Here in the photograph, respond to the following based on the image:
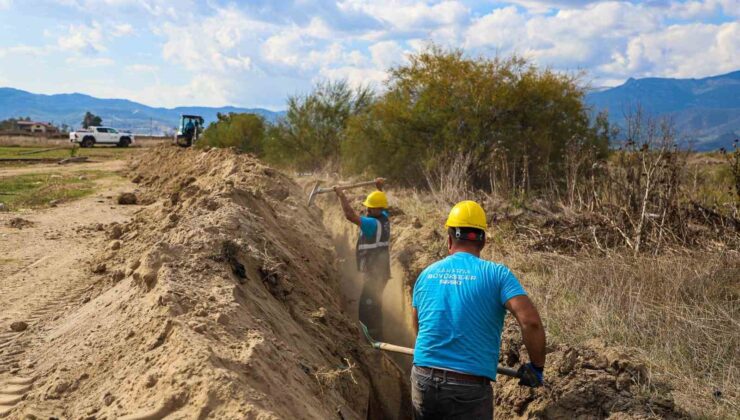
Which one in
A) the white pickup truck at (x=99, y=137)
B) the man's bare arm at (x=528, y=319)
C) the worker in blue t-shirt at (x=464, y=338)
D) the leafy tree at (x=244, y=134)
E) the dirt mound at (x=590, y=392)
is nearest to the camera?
the man's bare arm at (x=528, y=319)

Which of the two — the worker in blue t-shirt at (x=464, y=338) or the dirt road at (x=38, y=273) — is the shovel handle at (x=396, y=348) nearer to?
the worker in blue t-shirt at (x=464, y=338)

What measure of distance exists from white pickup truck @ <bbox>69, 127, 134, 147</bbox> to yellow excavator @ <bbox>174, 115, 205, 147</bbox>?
445 inches

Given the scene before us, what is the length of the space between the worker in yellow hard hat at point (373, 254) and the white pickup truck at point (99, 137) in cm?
4141

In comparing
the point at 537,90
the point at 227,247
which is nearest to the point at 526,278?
the point at 227,247

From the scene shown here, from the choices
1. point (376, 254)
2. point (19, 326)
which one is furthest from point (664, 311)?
point (19, 326)

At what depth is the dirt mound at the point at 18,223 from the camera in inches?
482

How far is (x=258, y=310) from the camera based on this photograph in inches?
215

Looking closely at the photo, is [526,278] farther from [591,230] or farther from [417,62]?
[417,62]

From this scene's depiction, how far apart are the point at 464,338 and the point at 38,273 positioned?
652 centimetres

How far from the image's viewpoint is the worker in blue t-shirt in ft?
14.4

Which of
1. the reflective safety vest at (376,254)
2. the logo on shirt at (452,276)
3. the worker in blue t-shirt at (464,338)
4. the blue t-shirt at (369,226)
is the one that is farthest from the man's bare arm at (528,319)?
the reflective safety vest at (376,254)

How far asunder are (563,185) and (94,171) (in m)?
17.6

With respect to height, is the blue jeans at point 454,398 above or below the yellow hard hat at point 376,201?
below

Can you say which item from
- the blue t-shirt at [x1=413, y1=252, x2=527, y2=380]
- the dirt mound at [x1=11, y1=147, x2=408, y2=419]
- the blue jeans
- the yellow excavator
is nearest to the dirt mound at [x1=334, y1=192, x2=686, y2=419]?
the blue jeans
